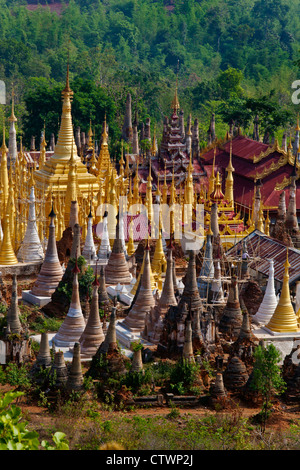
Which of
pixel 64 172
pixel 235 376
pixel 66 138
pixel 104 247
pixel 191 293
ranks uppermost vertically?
pixel 66 138

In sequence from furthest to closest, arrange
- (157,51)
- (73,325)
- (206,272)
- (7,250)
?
(157,51), (7,250), (206,272), (73,325)

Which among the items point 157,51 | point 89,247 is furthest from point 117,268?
point 157,51

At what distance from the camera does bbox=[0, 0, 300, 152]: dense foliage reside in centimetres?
7912

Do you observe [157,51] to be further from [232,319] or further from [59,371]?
[59,371]

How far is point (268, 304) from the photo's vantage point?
30.9 meters

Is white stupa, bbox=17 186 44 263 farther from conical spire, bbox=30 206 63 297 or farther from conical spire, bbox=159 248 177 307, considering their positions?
conical spire, bbox=159 248 177 307

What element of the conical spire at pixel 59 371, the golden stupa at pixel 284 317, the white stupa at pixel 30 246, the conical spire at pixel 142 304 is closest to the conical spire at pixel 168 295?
the conical spire at pixel 142 304

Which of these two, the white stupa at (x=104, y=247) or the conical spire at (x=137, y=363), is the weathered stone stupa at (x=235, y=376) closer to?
the conical spire at (x=137, y=363)

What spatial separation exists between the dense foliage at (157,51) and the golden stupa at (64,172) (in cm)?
2424

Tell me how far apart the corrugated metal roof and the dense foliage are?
31.0 metres

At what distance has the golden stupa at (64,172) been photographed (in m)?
39.6

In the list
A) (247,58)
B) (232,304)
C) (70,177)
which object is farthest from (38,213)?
(247,58)

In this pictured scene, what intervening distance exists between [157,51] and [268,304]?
85.5 metres

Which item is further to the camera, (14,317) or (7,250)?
(7,250)
